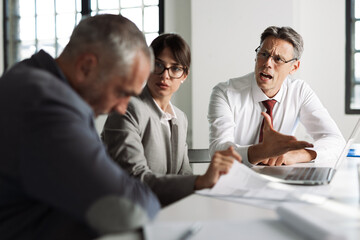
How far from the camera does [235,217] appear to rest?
1059 millimetres

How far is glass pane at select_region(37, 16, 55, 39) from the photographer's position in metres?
6.84

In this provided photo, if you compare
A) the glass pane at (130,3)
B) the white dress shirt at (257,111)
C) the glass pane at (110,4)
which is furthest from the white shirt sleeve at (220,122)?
the glass pane at (110,4)

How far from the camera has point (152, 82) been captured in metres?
2.03

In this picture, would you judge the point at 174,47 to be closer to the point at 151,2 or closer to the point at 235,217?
the point at 235,217

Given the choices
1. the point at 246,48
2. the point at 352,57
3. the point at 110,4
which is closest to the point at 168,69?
the point at 246,48

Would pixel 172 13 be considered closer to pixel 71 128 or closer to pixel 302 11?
pixel 302 11

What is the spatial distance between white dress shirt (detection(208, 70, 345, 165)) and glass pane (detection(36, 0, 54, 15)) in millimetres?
4923

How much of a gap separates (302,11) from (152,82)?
4076 mm

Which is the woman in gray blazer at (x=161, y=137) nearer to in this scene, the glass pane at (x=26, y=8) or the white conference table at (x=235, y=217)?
the white conference table at (x=235, y=217)

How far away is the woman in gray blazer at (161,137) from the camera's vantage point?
1.46 m

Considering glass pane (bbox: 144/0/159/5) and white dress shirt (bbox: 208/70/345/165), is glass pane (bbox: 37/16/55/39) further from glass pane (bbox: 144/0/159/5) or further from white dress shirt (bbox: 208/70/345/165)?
white dress shirt (bbox: 208/70/345/165)

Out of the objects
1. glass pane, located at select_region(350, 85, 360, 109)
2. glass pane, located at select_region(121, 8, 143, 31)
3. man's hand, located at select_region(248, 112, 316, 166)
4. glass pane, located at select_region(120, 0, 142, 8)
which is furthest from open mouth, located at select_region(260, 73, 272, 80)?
glass pane, located at select_region(120, 0, 142, 8)

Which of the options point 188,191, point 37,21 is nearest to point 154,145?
point 188,191

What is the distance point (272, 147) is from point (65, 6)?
559cm
